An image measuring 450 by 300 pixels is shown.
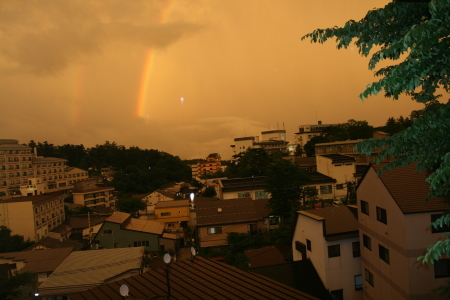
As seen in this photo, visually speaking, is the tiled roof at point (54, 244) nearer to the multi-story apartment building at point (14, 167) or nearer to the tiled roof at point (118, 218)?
the tiled roof at point (118, 218)

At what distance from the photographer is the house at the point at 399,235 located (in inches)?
245

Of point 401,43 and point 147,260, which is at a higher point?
point 401,43

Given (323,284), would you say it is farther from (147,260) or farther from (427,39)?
(147,260)

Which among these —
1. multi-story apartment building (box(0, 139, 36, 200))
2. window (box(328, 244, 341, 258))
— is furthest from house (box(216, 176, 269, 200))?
multi-story apartment building (box(0, 139, 36, 200))

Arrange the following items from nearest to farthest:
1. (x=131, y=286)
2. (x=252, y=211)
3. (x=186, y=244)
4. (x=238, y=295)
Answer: (x=238, y=295) → (x=131, y=286) → (x=252, y=211) → (x=186, y=244)

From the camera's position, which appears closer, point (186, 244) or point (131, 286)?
point (131, 286)

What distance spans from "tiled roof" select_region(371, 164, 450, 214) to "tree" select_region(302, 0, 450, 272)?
300 centimetres

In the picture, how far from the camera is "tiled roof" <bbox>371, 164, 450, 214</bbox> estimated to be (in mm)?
6277

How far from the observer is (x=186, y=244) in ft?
63.8

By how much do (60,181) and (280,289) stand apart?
137ft

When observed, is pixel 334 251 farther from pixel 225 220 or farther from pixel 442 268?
pixel 225 220

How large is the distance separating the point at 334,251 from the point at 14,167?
37.4m

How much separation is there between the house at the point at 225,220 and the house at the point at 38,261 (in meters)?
6.72

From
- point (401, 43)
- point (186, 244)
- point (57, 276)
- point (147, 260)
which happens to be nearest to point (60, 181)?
point (186, 244)
